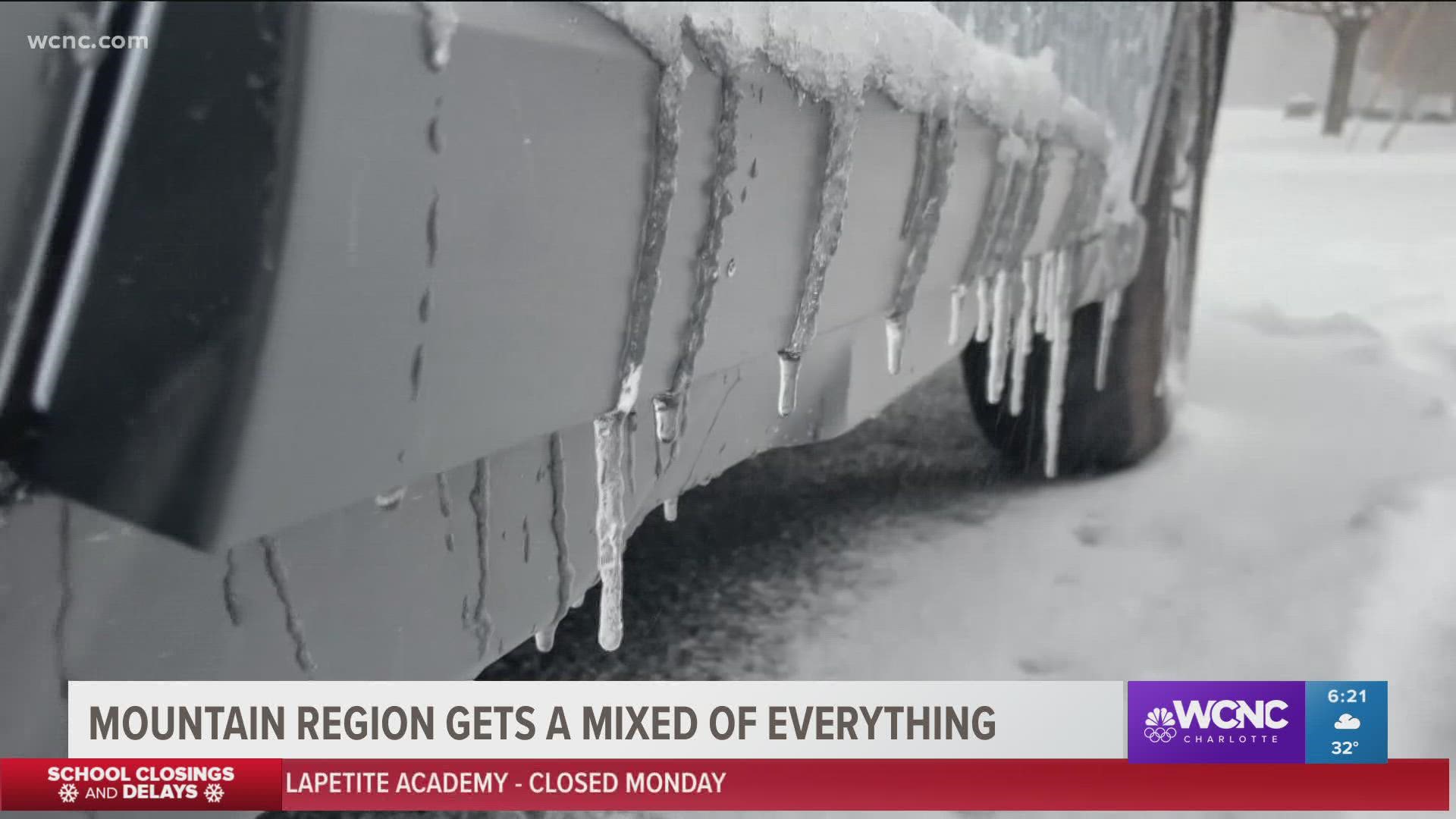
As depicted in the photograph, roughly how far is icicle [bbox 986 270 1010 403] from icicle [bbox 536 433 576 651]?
1.33 ft

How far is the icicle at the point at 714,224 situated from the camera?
362 millimetres

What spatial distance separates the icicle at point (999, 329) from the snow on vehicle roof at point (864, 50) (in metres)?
0.19

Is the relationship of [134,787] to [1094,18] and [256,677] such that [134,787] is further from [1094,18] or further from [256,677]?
[1094,18]

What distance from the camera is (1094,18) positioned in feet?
2.79

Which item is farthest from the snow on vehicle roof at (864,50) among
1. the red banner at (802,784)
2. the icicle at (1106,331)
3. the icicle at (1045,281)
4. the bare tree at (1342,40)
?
the bare tree at (1342,40)

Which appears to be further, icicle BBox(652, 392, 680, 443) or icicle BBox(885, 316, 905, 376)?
icicle BBox(885, 316, 905, 376)

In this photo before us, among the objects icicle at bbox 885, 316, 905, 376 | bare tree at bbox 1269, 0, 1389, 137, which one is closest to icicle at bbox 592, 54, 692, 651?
icicle at bbox 885, 316, 905, 376

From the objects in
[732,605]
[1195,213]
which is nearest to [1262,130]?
[1195,213]

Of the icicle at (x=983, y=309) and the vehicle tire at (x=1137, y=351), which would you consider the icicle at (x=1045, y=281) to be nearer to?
the icicle at (x=983, y=309)

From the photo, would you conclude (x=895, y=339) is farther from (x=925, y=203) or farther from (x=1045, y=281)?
(x=1045, y=281)

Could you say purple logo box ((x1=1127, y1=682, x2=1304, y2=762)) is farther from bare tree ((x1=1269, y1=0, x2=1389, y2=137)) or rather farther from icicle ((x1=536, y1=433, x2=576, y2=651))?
bare tree ((x1=1269, y1=0, x2=1389, y2=137))

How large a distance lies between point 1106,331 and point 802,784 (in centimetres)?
72

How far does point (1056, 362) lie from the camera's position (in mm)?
1113

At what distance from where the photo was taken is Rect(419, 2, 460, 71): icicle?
0.26 metres
